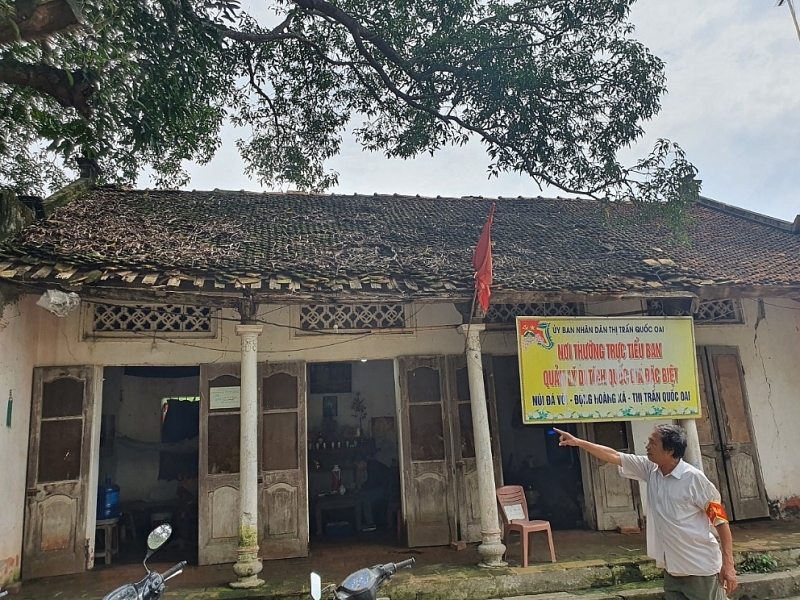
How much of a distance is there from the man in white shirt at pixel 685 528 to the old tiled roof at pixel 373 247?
9.26 ft

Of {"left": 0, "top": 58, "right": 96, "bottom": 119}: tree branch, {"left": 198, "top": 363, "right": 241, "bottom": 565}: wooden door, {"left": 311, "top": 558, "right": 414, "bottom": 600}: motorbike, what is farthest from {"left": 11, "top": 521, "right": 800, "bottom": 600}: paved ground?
{"left": 0, "top": 58, "right": 96, "bottom": 119}: tree branch

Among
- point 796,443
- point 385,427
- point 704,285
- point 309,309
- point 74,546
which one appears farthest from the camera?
point 385,427

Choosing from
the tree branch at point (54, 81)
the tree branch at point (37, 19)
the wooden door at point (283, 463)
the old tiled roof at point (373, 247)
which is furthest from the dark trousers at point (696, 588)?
the tree branch at point (54, 81)

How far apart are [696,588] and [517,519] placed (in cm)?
297

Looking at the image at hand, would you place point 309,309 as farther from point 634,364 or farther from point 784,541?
point 784,541

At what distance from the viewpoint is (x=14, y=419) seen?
237 inches

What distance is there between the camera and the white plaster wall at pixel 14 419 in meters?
5.73

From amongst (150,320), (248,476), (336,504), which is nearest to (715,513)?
(248,476)

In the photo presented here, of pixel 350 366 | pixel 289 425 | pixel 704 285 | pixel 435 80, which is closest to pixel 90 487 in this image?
pixel 289 425

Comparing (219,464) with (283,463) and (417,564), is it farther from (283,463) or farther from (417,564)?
(417,564)

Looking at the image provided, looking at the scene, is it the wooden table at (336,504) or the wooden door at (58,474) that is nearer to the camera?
the wooden door at (58,474)

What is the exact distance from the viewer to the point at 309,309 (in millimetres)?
7160

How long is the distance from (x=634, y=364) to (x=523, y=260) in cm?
196

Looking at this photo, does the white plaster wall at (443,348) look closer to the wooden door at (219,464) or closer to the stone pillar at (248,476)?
the wooden door at (219,464)
